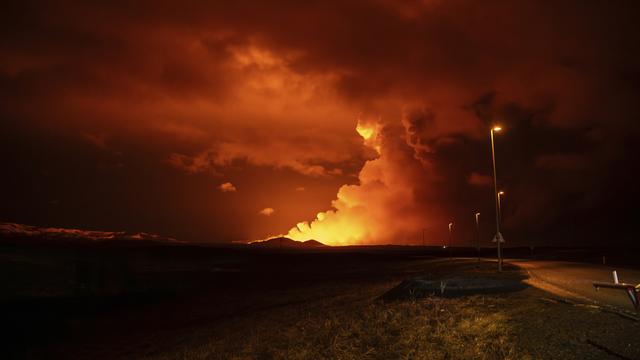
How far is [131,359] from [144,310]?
46.3ft

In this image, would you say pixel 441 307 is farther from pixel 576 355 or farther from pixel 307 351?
pixel 576 355

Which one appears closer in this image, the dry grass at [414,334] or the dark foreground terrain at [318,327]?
the dry grass at [414,334]

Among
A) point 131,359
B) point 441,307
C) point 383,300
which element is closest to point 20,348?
point 131,359

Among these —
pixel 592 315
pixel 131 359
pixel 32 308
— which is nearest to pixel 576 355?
pixel 592 315

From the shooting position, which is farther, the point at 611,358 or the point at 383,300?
the point at 383,300

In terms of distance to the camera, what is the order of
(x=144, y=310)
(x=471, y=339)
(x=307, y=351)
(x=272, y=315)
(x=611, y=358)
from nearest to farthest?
(x=611, y=358) < (x=471, y=339) < (x=307, y=351) < (x=272, y=315) < (x=144, y=310)

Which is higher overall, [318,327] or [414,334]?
[414,334]

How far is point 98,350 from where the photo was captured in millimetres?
19234

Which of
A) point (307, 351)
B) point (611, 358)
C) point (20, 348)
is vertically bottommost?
point (20, 348)

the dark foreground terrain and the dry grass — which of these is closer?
the dry grass

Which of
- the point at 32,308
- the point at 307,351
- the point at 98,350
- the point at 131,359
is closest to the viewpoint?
the point at 307,351

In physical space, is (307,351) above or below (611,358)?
below

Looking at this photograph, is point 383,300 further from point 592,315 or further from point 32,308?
point 32,308

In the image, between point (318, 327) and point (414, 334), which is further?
point (318, 327)
